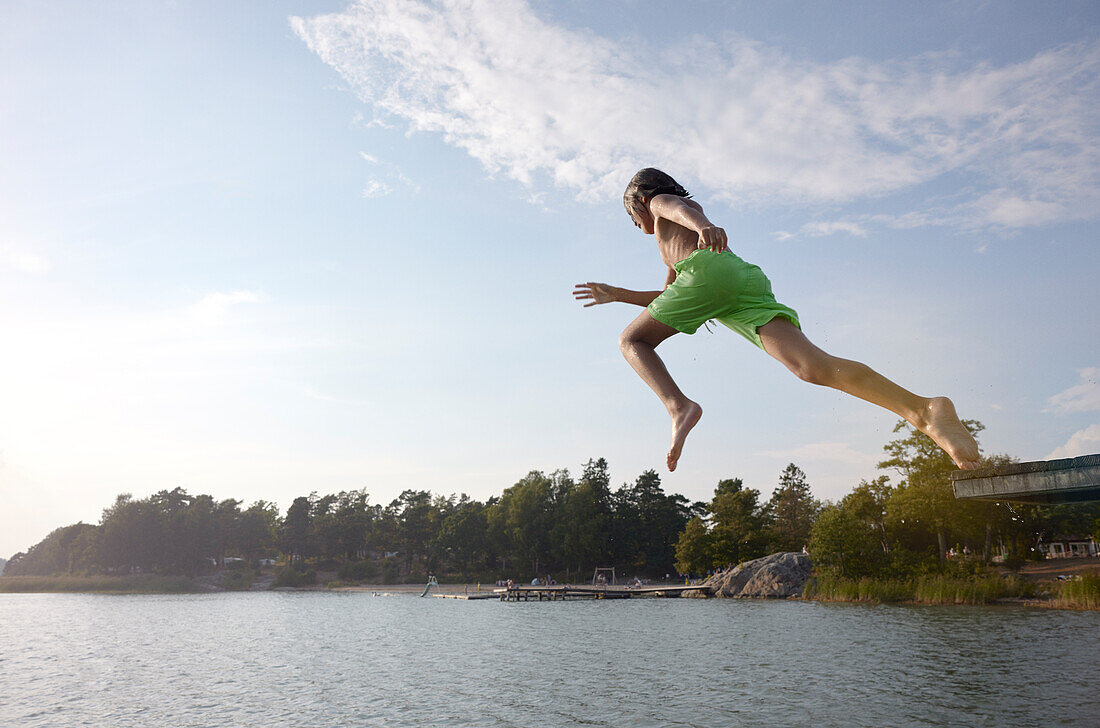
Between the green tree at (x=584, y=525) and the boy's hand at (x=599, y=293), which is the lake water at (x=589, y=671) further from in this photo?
the green tree at (x=584, y=525)

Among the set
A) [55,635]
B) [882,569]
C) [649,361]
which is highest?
Answer: [649,361]

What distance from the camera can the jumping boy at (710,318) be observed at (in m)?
2.73

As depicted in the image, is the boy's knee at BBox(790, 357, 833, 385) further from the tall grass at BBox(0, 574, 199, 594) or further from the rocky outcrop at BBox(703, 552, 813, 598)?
the tall grass at BBox(0, 574, 199, 594)

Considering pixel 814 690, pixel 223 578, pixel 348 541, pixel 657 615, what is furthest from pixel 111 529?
pixel 814 690

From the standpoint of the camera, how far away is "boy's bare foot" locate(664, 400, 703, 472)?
11.0ft

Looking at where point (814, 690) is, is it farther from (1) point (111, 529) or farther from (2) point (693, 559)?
(1) point (111, 529)

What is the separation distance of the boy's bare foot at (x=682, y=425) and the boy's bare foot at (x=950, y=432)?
38.1 inches

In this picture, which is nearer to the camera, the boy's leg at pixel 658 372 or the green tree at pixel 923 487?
the boy's leg at pixel 658 372

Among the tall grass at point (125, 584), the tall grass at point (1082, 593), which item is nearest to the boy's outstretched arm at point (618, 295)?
the tall grass at point (1082, 593)

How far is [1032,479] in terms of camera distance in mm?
2984

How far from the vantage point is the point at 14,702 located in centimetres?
2236

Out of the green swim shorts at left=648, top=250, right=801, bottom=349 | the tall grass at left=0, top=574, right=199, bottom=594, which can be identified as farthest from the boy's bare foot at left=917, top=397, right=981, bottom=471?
the tall grass at left=0, top=574, right=199, bottom=594

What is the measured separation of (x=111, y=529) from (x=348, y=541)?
32.0m

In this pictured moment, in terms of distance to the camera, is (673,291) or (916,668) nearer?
(673,291)
